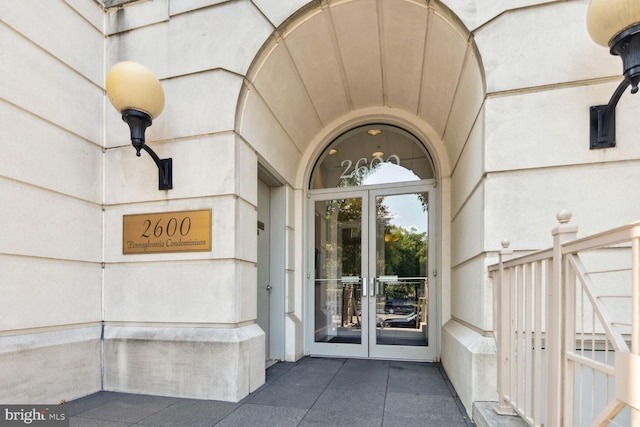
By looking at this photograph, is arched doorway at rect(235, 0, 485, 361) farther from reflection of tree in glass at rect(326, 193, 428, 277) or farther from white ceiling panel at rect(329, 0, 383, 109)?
reflection of tree in glass at rect(326, 193, 428, 277)

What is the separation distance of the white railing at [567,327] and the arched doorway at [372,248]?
243cm

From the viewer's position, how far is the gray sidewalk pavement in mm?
3045

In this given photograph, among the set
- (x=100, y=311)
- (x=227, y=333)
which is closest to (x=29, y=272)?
(x=100, y=311)

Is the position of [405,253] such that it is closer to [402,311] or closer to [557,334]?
[402,311]

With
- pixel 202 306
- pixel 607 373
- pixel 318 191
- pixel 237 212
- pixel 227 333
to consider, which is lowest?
pixel 227 333

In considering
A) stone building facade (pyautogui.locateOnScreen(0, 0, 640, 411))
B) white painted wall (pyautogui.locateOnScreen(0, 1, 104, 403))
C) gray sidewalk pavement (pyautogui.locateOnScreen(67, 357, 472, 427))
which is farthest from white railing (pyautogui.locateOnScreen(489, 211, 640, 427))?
white painted wall (pyautogui.locateOnScreen(0, 1, 104, 403))

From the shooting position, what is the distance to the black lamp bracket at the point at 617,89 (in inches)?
88.0

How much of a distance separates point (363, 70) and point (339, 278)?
3136 millimetres

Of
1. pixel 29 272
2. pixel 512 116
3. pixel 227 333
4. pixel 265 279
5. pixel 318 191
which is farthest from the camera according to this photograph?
pixel 318 191

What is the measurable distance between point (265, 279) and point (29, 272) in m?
2.69

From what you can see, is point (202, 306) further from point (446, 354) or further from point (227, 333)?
point (446, 354)

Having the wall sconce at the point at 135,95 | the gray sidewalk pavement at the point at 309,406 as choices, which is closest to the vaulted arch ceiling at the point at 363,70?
the wall sconce at the point at 135,95

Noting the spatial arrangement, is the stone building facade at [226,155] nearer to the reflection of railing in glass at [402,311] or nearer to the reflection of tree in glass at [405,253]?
the reflection of railing in glass at [402,311]

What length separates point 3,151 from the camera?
3.13 metres
